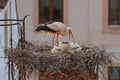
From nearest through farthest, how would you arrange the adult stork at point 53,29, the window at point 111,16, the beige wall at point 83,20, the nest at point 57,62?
the nest at point 57,62 < the adult stork at point 53,29 < the beige wall at point 83,20 < the window at point 111,16

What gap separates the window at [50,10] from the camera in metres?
10.6

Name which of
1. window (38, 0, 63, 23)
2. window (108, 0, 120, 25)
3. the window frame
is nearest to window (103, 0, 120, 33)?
window (108, 0, 120, 25)

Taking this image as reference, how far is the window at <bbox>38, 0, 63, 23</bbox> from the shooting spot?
10617 millimetres

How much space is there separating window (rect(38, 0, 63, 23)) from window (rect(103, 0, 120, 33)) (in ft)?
2.84

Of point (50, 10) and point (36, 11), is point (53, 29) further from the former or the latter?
point (50, 10)

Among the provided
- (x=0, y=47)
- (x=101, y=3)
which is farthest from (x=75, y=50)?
(x=101, y=3)

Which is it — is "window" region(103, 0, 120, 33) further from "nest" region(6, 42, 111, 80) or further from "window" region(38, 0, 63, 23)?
"nest" region(6, 42, 111, 80)

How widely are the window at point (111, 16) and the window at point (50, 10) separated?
867 millimetres

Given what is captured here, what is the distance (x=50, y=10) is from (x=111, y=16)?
119 centimetres

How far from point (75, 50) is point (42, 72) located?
417mm

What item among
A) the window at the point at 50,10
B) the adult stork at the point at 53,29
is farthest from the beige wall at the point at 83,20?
the adult stork at the point at 53,29

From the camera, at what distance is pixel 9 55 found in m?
3.35

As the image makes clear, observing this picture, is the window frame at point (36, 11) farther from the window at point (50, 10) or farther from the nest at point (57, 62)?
the nest at point (57, 62)

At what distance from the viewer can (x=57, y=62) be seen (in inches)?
129
